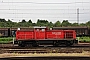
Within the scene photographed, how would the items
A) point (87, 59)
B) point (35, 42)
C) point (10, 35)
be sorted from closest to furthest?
point (87, 59) → point (35, 42) → point (10, 35)

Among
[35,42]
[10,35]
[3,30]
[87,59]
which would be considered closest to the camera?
[87,59]

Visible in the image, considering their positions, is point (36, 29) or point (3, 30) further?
point (3, 30)

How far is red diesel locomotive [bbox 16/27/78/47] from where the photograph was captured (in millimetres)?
26547

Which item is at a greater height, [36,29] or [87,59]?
[36,29]

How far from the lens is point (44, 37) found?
2728 centimetres

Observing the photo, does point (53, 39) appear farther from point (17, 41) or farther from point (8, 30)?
point (8, 30)

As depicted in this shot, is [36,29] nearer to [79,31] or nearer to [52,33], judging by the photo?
[52,33]

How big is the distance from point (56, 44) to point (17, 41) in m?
5.16

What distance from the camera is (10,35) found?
1874 inches

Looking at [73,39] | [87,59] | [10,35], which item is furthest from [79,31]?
[87,59]

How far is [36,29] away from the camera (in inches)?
1081

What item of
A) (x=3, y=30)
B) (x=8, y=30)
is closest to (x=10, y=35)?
(x=8, y=30)

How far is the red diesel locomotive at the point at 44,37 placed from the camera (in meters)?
26.5

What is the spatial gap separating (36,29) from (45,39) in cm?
193
